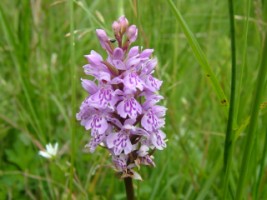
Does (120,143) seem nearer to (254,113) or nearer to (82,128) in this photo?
(254,113)

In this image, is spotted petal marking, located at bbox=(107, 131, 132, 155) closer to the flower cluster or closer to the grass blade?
the flower cluster

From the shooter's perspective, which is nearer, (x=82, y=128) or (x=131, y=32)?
(x=131, y=32)

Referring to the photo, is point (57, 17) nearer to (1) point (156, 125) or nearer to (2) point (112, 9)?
(2) point (112, 9)

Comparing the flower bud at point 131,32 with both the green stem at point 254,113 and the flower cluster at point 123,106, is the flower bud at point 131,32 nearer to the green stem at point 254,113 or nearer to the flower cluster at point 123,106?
the flower cluster at point 123,106

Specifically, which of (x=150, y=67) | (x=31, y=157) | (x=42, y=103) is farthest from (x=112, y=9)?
(x=150, y=67)

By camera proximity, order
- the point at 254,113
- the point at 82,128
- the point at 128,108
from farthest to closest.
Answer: the point at 82,128, the point at 128,108, the point at 254,113

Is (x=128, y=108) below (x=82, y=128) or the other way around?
the other way around

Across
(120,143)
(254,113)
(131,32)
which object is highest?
(131,32)

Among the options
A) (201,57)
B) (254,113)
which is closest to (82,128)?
(201,57)
